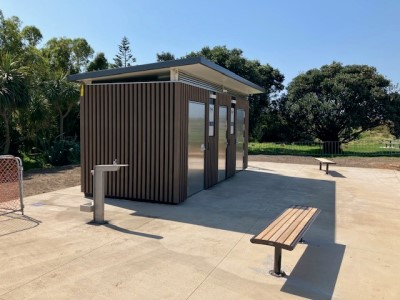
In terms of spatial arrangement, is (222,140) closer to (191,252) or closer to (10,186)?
Answer: (10,186)

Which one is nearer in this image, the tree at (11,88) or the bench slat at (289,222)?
the bench slat at (289,222)

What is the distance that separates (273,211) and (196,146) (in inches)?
88.5

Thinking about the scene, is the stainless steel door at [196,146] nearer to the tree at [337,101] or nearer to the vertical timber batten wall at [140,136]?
the vertical timber batten wall at [140,136]

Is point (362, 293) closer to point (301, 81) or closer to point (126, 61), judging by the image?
point (301, 81)

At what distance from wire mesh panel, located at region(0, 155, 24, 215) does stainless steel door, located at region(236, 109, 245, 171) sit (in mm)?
6467

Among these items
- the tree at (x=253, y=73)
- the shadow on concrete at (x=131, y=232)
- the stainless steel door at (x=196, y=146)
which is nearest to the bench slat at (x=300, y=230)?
the shadow on concrete at (x=131, y=232)

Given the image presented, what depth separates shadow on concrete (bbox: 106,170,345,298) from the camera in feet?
12.1

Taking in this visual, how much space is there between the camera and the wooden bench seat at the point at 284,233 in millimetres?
3426

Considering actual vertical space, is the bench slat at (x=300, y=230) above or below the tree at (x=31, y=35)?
below

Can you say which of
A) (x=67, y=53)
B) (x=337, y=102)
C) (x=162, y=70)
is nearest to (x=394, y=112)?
(x=337, y=102)

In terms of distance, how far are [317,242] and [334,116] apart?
1598 cm

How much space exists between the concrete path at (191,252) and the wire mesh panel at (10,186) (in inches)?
11.6

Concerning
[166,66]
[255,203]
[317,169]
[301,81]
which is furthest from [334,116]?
[166,66]

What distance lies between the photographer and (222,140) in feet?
31.3
